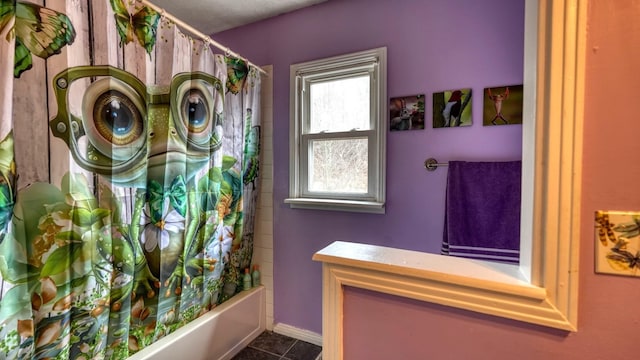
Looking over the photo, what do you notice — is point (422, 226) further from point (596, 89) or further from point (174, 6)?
point (174, 6)

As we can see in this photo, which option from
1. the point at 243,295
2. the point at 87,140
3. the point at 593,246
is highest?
the point at 87,140

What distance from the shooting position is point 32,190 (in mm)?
969

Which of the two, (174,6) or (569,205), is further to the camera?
(174,6)

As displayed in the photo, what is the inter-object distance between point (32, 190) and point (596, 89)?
1624 millimetres

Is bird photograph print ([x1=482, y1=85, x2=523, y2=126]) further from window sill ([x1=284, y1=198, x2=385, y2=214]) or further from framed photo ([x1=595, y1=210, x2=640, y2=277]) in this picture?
framed photo ([x1=595, y1=210, x2=640, y2=277])

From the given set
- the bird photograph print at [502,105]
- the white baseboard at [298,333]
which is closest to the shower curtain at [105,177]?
the white baseboard at [298,333]

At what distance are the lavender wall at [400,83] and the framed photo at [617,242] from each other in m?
0.96

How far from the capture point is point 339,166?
187 cm

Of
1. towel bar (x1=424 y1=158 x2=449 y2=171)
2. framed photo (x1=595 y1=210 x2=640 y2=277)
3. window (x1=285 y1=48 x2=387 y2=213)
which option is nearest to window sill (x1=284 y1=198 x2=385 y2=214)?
window (x1=285 y1=48 x2=387 y2=213)

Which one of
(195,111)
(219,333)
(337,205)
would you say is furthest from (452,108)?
(219,333)

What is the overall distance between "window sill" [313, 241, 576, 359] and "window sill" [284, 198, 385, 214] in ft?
2.73

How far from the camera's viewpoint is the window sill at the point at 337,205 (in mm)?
1671

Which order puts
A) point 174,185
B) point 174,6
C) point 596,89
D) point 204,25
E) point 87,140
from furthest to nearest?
point 204,25 < point 174,6 < point 174,185 < point 87,140 < point 596,89

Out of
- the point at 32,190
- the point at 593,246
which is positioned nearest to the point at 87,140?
the point at 32,190
